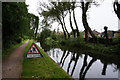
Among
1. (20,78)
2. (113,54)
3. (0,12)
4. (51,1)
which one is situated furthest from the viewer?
(51,1)

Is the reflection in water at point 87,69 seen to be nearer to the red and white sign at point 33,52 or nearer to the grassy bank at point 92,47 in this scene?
the red and white sign at point 33,52

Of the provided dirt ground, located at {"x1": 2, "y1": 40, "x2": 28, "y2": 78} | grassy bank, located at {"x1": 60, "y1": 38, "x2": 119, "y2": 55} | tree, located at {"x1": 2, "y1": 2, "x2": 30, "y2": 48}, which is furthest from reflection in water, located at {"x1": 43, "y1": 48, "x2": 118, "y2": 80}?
tree, located at {"x1": 2, "y1": 2, "x2": 30, "y2": 48}

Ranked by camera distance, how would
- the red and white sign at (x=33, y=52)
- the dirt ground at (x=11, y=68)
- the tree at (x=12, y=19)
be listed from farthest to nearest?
the red and white sign at (x=33, y=52)
the tree at (x=12, y=19)
the dirt ground at (x=11, y=68)

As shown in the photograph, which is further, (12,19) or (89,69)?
(12,19)

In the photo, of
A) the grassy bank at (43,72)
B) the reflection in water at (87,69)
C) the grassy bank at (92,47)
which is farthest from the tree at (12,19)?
the grassy bank at (92,47)

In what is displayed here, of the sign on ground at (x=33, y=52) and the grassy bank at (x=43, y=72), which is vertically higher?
the sign on ground at (x=33, y=52)

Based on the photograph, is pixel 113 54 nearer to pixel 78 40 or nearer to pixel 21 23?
pixel 78 40

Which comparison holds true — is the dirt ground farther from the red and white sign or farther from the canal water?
the canal water

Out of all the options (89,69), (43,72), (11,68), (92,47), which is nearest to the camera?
(43,72)

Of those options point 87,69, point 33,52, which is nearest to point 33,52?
point 33,52

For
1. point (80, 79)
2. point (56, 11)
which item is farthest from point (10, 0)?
point (56, 11)

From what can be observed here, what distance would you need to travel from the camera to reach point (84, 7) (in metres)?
18.2

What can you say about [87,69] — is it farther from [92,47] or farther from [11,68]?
[92,47]

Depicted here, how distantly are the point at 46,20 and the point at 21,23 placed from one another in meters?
21.5
